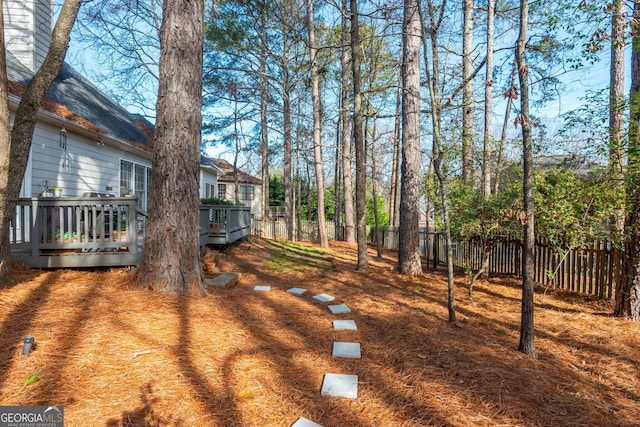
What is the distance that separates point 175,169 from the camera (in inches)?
149

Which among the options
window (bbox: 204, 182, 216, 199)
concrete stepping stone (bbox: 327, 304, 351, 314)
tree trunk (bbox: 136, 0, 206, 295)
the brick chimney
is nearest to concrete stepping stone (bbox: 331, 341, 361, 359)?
concrete stepping stone (bbox: 327, 304, 351, 314)

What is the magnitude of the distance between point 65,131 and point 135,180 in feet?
11.0

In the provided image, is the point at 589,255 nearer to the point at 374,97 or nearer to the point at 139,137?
the point at 139,137

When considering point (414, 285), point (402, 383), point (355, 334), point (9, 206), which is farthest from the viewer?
point (414, 285)

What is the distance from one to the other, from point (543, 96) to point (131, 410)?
10623mm

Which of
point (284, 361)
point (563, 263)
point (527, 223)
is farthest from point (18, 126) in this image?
point (563, 263)

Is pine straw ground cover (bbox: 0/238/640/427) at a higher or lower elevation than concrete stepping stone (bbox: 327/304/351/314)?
higher

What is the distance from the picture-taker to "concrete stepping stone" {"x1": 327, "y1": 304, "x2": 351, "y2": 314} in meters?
4.04

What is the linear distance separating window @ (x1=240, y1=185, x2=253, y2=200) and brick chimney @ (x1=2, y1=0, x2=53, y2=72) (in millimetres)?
19562

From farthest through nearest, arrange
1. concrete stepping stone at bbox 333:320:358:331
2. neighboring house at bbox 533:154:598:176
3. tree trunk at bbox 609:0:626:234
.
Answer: neighboring house at bbox 533:154:598:176 → tree trunk at bbox 609:0:626:234 → concrete stepping stone at bbox 333:320:358:331

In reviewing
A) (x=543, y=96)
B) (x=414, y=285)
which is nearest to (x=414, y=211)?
(x=414, y=285)

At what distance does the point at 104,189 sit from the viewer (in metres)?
8.15

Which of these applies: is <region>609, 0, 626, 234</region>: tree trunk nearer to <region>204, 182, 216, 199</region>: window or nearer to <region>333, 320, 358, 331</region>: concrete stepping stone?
<region>333, 320, 358, 331</region>: concrete stepping stone

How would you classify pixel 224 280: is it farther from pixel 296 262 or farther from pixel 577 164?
pixel 577 164
